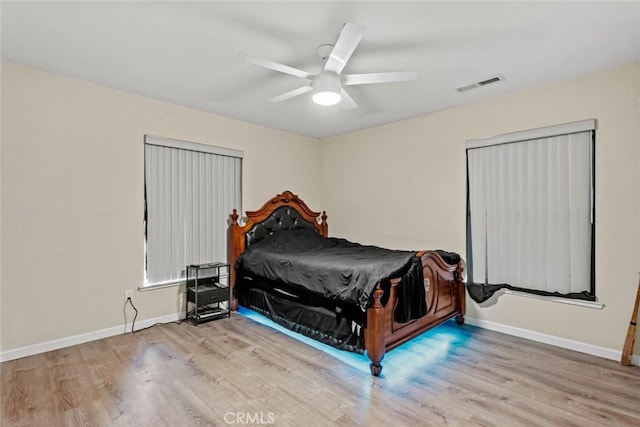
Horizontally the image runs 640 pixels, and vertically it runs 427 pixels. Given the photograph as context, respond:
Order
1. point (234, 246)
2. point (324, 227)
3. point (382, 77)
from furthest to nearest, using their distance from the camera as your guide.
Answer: point (324, 227) → point (234, 246) → point (382, 77)

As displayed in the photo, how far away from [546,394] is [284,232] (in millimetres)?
3223

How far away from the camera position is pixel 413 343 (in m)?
3.16

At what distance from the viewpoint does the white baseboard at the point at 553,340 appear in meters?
2.80

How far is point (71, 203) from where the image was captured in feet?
10.1

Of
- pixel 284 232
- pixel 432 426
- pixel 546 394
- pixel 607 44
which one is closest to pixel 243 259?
pixel 284 232

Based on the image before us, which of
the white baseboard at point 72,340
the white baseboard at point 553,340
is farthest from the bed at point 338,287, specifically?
the white baseboard at point 72,340

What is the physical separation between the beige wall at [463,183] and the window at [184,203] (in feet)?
5.74

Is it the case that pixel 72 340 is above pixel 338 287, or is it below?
below

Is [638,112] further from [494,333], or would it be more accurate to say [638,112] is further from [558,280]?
[494,333]

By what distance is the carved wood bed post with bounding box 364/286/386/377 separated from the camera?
2.52 m

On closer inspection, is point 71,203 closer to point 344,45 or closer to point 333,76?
point 333,76

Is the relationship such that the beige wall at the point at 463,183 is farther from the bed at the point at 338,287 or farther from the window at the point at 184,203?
the window at the point at 184,203

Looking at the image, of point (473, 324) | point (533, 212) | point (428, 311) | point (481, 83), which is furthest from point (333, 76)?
point (473, 324)

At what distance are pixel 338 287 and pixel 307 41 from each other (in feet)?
6.45
